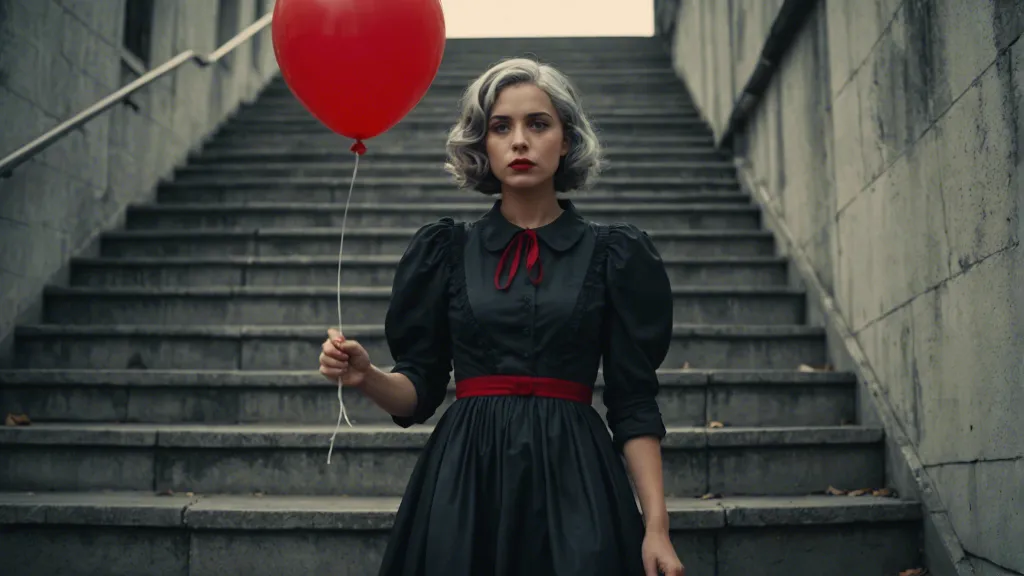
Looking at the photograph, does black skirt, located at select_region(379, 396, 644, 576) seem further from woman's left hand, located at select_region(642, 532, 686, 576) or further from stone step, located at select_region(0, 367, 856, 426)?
stone step, located at select_region(0, 367, 856, 426)

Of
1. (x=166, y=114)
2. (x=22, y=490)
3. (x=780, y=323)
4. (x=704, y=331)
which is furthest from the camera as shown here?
(x=166, y=114)

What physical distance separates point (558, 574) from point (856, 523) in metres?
2.05

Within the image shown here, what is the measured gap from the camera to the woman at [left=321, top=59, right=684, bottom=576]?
1663mm

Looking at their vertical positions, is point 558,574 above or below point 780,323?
below

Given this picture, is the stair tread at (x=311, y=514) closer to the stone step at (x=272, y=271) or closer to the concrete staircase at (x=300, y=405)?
the concrete staircase at (x=300, y=405)

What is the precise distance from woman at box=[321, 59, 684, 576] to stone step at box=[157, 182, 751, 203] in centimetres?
438

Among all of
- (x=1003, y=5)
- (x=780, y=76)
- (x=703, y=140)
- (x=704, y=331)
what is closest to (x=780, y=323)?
(x=704, y=331)

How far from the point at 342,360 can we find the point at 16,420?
10.4 ft

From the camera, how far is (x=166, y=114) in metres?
7.32

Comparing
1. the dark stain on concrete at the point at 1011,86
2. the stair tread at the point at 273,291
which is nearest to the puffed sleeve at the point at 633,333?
the dark stain on concrete at the point at 1011,86

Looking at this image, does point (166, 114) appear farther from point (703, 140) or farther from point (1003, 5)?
point (1003, 5)

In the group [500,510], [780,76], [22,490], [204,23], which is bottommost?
[22,490]


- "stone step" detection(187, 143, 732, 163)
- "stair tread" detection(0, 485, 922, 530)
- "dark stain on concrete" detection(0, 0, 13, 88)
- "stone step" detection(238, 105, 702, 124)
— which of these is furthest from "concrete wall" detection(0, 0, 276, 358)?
"stair tread" detection(0, 485, 922, 530)

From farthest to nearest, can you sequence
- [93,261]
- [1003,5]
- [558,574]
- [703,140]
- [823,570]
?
[703,140] → [93,261] → [823,570] → [1003,5] → [558,574]
